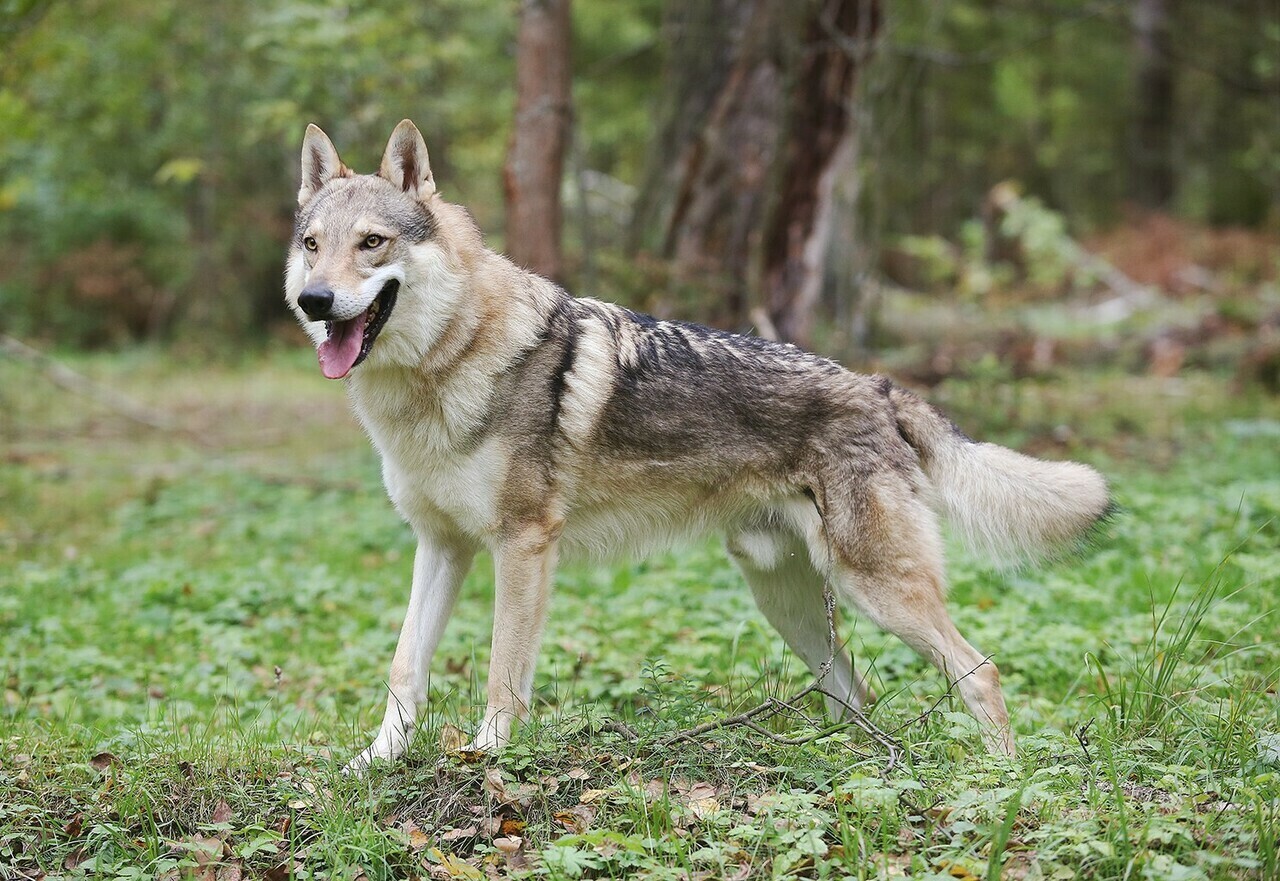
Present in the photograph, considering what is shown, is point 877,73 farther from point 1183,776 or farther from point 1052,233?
point 1052,233

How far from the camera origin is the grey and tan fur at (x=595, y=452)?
435 centimetres

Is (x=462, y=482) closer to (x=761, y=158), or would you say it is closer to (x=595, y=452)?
(x=595, y=452)

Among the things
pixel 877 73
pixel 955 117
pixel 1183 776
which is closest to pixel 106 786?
pixel 1183 776

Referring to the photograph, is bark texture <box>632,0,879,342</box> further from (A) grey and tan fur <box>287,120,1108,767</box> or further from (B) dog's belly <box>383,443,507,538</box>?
(B) dog's belly <box>383,443,507,538</box>

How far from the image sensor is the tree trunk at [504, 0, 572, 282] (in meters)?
8.43

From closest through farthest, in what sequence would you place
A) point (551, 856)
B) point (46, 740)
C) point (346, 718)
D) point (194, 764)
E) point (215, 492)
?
point (551, 856) → point (194, 764) → point (46, 740) → point (346, 718) → point (215, 492)

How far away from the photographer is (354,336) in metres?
4.17

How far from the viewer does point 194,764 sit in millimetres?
3764

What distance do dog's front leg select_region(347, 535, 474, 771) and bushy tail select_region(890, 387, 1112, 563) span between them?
213cm

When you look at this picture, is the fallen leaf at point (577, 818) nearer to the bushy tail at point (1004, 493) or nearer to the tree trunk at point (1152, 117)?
the bushy tail at point (1004, 493)

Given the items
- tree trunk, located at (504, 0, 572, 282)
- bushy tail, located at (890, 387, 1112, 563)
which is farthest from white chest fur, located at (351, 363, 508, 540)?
tree trunk, located at (504, 0, 572, 282)

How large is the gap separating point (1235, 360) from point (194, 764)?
14.6 meters

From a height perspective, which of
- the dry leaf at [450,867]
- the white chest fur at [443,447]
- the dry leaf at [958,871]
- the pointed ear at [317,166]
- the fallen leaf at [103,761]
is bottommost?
the fallen leaf at [103,761]

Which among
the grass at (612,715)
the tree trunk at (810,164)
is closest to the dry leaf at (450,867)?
the grass at (612,715)
